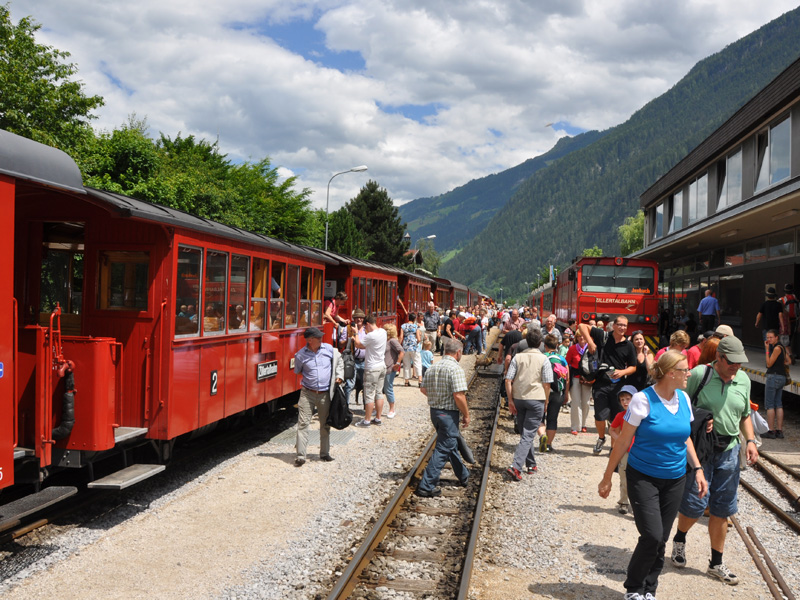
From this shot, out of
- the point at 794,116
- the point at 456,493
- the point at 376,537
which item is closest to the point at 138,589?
the point at 376,537

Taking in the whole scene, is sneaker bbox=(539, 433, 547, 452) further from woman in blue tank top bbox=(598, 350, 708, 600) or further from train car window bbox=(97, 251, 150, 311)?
train car window bbox=(97, 251, 150, 311)

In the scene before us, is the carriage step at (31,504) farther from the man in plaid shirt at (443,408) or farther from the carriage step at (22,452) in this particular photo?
the man in plaid shirt at (443,408)

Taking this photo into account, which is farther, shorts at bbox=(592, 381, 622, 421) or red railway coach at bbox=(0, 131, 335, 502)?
shorts at bbox=(592, 381, 622, 421)

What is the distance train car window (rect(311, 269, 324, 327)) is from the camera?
39.2 ft

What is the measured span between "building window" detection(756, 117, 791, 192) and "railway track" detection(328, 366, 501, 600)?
49.4 feet

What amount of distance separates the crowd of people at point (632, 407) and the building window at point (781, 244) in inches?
287

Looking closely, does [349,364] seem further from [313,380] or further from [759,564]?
[759,564]

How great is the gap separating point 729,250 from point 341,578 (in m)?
20.9

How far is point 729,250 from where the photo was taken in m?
22.0

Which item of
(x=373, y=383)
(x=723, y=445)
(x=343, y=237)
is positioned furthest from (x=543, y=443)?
(x=343, y=237)

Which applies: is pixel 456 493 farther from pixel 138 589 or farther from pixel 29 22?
pixel 29 22

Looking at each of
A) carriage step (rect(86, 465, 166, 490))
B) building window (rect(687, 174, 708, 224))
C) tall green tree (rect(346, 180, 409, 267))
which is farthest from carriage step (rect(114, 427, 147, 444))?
tall green tree (rect(346, 180, 409, 267))

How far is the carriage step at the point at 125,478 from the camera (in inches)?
234

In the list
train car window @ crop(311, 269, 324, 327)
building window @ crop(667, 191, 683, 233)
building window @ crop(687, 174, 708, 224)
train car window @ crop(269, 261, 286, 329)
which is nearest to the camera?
train car window @ crop(269, 261, 286, 329)
